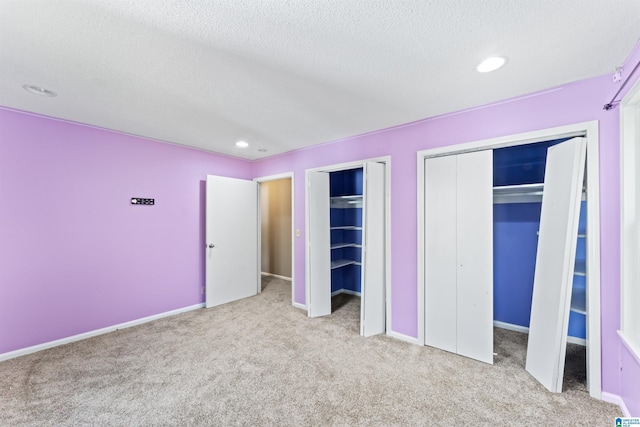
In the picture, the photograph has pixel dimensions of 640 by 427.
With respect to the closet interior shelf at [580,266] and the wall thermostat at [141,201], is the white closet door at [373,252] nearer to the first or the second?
the closet interior shelf at [580,266]

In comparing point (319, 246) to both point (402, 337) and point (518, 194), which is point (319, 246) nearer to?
point (402, 337)

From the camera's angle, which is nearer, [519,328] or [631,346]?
[631,346]

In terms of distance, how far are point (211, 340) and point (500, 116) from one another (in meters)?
3.76

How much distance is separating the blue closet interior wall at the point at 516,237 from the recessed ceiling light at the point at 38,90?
4.62 meters

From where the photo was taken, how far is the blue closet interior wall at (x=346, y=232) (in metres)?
4.53

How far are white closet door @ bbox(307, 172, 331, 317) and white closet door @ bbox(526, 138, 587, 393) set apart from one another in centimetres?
230

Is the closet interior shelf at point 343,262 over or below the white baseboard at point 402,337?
over

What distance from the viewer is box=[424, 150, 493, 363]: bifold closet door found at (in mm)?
2428

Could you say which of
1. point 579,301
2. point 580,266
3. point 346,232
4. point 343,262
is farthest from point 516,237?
point 346,232

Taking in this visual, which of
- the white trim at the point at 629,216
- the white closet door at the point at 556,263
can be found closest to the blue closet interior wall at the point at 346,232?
the white closet door at the point at 556,263

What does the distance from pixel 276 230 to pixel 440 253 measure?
13.0 ft

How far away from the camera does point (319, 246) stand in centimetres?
370

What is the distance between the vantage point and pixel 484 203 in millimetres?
2434

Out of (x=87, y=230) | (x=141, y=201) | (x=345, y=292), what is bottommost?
(x=345, y=292)
